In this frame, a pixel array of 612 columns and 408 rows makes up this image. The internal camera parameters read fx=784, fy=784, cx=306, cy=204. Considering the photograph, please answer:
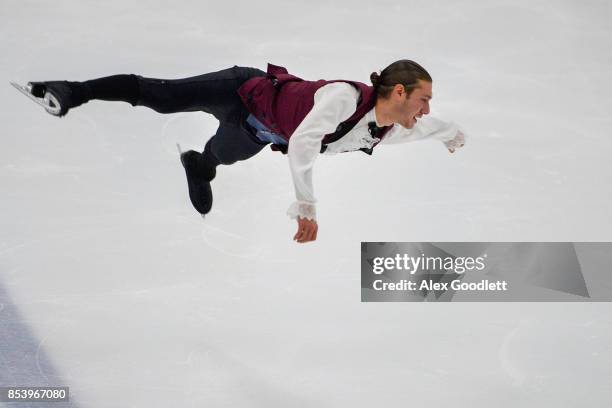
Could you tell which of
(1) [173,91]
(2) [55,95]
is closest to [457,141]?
(1) [173,91]

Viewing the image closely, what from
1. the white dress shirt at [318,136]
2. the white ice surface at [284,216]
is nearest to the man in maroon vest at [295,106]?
the white dress shirt at [318,136]

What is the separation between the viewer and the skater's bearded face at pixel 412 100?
8.34 ft

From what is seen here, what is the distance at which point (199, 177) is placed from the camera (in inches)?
131

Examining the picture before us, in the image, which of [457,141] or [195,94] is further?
[457,141]

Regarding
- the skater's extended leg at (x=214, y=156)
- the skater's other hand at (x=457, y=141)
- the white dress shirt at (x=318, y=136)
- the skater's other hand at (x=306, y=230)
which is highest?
the skater's other hand at (x=457, y=141)

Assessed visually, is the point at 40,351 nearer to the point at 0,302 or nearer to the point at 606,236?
the point at 0,302

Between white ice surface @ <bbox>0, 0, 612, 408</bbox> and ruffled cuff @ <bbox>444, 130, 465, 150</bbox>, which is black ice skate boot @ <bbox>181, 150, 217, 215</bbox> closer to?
white ice surface @ <bbox>0, 0, 612, 408</bbox>

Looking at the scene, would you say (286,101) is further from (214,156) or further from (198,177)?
(198,177)

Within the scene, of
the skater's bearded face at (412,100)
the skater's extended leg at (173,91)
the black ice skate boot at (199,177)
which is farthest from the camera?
the black ice skate boot at (199,177)

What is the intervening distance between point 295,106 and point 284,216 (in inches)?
45.0

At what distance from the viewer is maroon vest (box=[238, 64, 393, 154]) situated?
2.59 m

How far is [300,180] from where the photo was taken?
2.48 metres

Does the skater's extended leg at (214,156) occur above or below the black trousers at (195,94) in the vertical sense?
below

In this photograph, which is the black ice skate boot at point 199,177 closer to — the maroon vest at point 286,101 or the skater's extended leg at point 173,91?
the skater's extended leg at point 173,91
